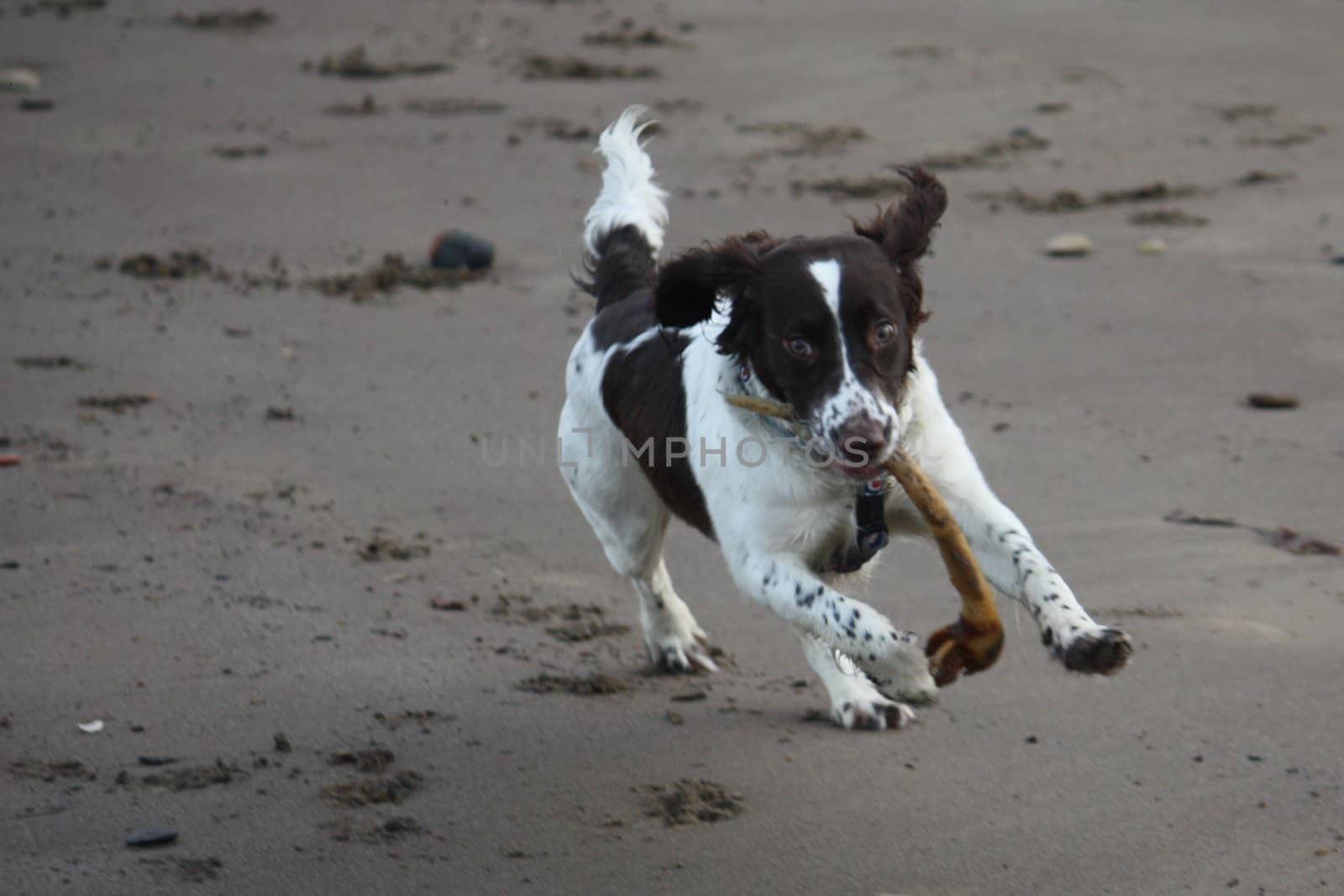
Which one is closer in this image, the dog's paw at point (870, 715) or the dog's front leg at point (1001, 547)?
the dog's front leg at point (1001, 547)

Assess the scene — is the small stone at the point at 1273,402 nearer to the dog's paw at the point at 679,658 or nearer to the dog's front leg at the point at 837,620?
the dog's paw at the point at 679,658

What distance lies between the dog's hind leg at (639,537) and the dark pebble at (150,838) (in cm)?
146

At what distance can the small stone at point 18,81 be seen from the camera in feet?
34.2

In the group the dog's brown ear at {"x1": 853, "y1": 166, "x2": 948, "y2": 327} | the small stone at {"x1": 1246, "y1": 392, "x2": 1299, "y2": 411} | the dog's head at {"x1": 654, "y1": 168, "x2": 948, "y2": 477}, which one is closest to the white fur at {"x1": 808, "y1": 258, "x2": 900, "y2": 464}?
the dog's head at {"x1": 654, "y1": 168, "x2": 948, "y2": 477}

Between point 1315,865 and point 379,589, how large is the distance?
2.68m

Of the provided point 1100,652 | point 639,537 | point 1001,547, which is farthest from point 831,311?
point 639,537

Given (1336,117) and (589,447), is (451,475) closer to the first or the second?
(589,447)

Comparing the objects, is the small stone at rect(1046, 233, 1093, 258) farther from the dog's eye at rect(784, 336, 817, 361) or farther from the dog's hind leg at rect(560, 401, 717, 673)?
the dog's eye at rect(784, 336, 817, 361)

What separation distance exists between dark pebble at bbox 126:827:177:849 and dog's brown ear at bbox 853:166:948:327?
Answer: 1886 millimetres

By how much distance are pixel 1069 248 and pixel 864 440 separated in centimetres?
445

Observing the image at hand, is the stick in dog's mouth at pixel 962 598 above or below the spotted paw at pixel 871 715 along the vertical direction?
above

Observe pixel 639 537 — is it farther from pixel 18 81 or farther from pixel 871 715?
pixel 18 81

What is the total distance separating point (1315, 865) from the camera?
337cm

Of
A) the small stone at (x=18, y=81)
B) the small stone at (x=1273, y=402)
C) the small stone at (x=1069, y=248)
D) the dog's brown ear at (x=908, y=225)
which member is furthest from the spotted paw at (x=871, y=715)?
the small stone at (x=18, y=81)
